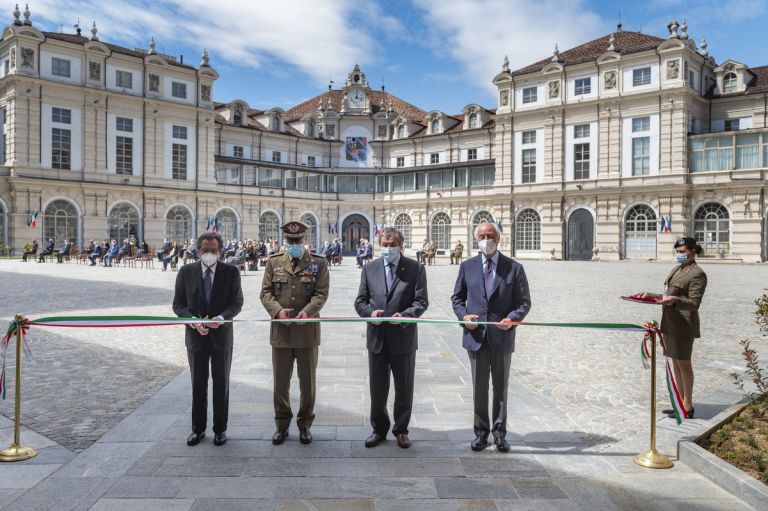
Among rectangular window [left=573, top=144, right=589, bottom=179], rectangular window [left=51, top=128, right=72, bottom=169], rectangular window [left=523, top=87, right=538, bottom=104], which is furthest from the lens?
rectangular window [left=523, top=87, right=538, bottom=104]

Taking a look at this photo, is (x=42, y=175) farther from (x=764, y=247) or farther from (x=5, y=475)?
(x=764, y=247)

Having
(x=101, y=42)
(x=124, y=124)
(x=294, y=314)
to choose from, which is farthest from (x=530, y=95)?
(x=294, y=314)

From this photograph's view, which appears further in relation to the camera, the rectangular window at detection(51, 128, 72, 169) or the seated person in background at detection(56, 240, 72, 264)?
the rectangular window at detection(51, 128, 72, 169)

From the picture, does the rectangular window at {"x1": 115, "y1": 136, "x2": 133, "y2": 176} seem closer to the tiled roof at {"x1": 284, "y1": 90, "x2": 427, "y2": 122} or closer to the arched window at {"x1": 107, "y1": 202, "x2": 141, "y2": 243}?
the arched window at {"x1": 107, "y1": 202, "x2": 141, "y2": 243}

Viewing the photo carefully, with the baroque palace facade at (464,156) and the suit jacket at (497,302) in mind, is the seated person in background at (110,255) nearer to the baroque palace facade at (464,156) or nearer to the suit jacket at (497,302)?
the baroque palace facade at (464,156)

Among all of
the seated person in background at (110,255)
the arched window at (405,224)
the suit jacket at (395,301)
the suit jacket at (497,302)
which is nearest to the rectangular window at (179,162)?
the seated person in background at (110,255)

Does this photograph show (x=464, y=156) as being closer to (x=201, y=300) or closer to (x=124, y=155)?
(x=124, y=155)

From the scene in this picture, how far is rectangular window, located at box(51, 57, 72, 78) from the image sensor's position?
38.3 m

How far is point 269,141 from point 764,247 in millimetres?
38911

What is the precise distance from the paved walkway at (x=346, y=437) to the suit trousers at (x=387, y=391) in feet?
0.67

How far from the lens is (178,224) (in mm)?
44094

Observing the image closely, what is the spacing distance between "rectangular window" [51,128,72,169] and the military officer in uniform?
39.6 m

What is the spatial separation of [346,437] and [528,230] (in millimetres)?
41508

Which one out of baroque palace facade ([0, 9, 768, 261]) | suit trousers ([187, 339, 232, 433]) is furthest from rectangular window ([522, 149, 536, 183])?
suit trousers ([187, 339, 232, 433])
